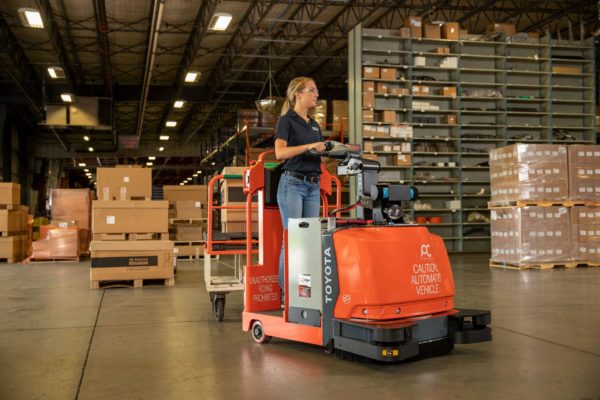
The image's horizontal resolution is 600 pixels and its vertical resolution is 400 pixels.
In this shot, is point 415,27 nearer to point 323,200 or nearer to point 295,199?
point 323,200

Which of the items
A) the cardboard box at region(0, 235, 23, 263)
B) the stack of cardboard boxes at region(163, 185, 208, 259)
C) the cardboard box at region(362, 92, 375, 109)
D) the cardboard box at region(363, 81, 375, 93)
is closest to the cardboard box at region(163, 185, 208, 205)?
the stack of cardboard boxes at region(163, 185, 208, 259)

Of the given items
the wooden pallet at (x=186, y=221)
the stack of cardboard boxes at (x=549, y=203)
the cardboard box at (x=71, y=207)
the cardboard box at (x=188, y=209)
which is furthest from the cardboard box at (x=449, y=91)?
the cardboard box at (x=71, y=207)

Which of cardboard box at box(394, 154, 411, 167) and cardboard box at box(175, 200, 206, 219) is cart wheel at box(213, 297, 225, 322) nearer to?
cardboard box at box(175, 200, 206, 219)

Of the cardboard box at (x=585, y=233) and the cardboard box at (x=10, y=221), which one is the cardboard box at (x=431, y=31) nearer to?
the cardboard box at (x=585, y=233)

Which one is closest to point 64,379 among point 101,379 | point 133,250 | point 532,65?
point 101,379

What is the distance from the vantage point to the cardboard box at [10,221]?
502 inches

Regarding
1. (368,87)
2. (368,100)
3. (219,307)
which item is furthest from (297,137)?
(368,87)

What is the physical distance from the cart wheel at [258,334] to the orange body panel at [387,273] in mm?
787

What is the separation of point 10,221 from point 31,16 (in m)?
4.40

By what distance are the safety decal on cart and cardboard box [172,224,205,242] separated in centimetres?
997

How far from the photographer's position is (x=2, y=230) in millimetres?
12906

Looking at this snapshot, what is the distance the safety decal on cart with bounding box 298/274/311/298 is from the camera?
3.49 metres

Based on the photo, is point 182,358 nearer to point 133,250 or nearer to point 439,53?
point 133,250

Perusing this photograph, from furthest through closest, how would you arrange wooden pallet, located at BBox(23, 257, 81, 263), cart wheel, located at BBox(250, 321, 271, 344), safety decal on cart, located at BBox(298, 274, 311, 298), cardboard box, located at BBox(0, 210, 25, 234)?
wooden pallet, located at BBox(23, 257, 81, 263), cardboard box, located at BBox(0, 210, 25, 234), cart wheel, located at BBox(250, 321, 271, 344), safety decal on cart, located at BBox(298, 274, 311, 298)
